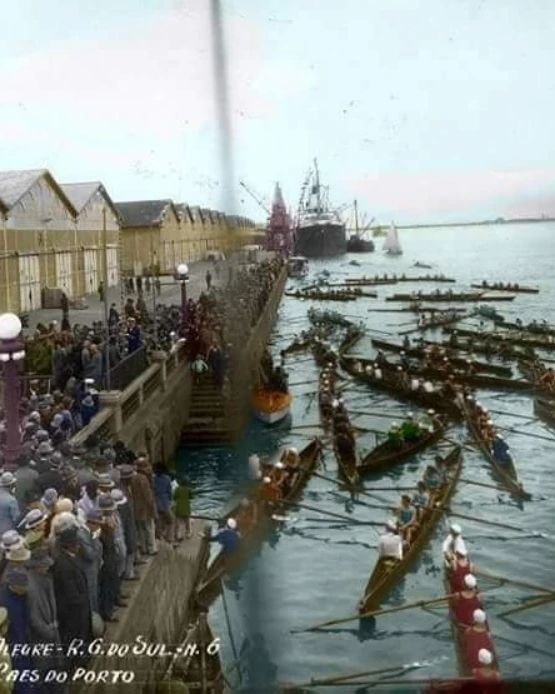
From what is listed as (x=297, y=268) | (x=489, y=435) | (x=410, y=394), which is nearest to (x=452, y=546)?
(x=489, y=435)

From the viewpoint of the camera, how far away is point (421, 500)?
626 inches

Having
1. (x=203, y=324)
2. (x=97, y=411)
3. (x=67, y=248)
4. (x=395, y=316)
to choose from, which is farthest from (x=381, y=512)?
(x=395, y=316)

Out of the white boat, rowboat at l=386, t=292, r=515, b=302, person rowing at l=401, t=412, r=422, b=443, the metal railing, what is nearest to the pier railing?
the metal railing

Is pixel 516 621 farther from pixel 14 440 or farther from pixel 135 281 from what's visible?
pixel 135 281

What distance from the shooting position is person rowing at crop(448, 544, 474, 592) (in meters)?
12.2

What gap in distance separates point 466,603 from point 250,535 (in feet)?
15.0

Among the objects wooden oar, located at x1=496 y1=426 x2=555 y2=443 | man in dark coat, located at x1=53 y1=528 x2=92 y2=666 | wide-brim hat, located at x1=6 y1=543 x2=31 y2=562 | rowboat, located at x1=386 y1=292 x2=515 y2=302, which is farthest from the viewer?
rowboat, located at x1=386 y1=292 x2=515 y2=302

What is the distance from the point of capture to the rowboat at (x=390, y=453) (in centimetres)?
1917

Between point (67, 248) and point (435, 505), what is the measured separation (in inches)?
717

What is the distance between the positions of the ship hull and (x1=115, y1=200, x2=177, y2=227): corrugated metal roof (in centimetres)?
6625

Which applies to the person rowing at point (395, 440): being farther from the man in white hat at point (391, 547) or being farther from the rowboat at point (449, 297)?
the rowboat at point (449, 297)

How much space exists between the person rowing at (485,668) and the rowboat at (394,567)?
2.48 metres

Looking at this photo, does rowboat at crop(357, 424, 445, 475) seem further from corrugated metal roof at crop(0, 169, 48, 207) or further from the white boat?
the white boat

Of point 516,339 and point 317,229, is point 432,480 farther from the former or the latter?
point 317,229
